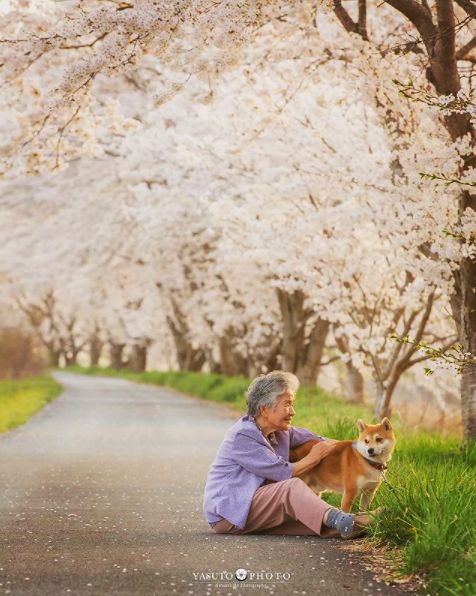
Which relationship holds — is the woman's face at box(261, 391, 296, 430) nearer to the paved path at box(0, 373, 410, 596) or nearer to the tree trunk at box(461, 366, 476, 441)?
the paved path at box(0, 373, 410, 596)

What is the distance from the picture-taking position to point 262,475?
7211 mm

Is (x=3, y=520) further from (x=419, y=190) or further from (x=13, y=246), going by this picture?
(x=13, y=246)

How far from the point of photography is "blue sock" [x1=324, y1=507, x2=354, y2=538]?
6676mm

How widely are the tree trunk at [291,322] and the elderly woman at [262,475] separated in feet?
52.8

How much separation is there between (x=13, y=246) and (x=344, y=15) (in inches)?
955

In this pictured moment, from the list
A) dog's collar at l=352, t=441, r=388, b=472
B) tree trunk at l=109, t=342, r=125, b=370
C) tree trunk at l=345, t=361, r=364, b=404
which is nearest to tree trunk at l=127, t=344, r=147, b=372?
tree trunk at l=109, t=342, r=125, b=370

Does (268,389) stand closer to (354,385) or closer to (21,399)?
(354,385)

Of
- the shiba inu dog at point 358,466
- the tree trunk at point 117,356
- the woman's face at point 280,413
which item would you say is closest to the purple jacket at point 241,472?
the woman's face at point 280,413

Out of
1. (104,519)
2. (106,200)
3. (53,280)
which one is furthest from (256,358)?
(104,519)

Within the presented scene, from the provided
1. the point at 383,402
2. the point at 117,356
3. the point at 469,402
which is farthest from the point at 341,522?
the point at 117,356

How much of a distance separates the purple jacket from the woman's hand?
0.20 m

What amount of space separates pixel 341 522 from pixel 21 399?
19314 millimetres

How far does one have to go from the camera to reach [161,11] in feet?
27.3

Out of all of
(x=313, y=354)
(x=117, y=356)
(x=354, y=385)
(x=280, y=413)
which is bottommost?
(x=117, y=356)
